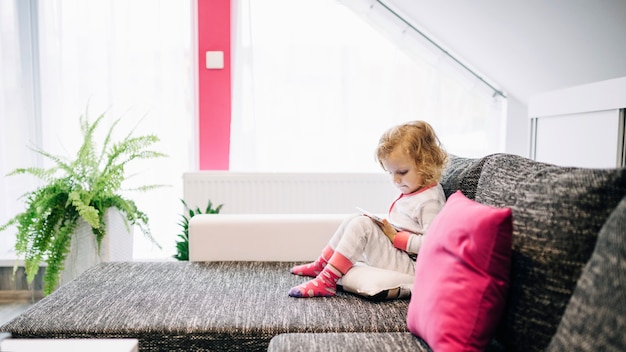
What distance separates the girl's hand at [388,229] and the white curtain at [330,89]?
4.51 ft

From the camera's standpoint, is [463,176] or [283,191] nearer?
[463,176]

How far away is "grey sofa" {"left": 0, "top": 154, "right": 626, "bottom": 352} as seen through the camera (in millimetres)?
822

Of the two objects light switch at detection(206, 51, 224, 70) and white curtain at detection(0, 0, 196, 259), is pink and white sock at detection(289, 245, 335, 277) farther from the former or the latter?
light switch at detection(206, 51, 224, 70)

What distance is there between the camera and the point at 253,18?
302 centimetres

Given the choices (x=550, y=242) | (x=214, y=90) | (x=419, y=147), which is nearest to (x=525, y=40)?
(x=419, y=147)

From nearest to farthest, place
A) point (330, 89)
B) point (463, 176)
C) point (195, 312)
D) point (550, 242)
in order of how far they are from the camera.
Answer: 1. point (550, 242)
2. point (195, 312)
3. point (463, 176)
4. point (330, 89)

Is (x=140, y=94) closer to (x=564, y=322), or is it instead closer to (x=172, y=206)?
(x=172, y=206)

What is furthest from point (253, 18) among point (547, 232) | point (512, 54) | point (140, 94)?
point (547, 232)

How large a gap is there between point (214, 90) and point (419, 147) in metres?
1.74

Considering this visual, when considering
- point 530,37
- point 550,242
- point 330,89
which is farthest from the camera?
point 330,89

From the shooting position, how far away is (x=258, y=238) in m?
2.05

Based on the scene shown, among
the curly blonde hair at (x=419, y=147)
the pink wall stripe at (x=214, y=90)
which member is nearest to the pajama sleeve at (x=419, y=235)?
the curly blonde hair at (x=419, y=147)

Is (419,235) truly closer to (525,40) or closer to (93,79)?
(525,40)

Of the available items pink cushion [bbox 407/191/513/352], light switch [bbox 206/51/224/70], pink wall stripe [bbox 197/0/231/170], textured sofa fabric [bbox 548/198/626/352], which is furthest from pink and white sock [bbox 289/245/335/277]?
light switch [bbox 206/51/224/70]
